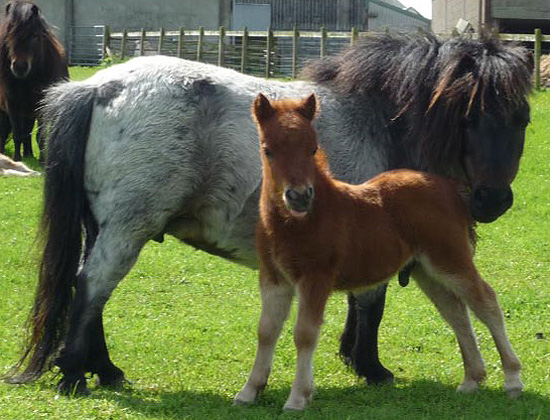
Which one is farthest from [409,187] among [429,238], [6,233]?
[6,233]

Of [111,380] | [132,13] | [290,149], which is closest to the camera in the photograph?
[290,149]

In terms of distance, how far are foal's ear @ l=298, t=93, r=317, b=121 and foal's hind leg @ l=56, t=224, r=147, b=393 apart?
1377mm

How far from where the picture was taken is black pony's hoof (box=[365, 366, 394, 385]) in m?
6.35

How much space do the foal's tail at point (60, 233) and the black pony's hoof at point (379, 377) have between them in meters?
1.98

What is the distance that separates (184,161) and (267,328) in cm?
121

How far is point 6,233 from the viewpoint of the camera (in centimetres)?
1120

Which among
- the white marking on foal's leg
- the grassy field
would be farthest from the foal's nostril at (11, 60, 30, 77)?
the white marking on foal's leg

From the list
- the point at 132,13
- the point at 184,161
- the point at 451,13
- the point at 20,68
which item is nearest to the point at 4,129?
the point at 20,68

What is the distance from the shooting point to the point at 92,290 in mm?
5801

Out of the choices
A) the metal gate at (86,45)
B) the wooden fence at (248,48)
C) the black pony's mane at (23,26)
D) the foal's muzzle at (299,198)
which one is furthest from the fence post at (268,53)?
the foal's muzzle at (299,198)

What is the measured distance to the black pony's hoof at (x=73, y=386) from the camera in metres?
5.67

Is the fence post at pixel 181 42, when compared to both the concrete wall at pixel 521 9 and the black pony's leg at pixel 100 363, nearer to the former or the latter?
the concrete wall at pixel 521 9

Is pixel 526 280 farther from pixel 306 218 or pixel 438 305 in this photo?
pixel 306 218

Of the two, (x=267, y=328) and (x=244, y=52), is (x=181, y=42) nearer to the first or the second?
(x=244, y=52)
